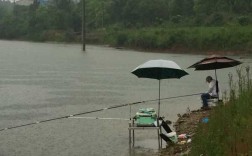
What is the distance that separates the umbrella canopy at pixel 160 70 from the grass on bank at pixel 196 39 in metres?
53.3

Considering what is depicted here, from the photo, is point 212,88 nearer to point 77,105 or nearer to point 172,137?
point 172,137

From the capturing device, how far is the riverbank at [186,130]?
1065 centimetres

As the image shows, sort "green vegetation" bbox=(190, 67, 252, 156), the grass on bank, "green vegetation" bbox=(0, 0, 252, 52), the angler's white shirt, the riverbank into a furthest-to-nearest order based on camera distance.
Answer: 1. "green vegetation" bbox=(0, 0, 252, 52)
2. the grass on bank
3. the angler's white shirt
4. the riverbank
5. "green vegetation" bbox=(190, 67, 252, 156)

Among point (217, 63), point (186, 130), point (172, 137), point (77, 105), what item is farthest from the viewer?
point (77, 105)

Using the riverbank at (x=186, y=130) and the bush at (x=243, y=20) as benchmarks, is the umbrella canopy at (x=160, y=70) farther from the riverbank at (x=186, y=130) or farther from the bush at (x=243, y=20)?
the bush at (x=243, y=20)

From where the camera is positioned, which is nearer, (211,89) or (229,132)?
(229,132)

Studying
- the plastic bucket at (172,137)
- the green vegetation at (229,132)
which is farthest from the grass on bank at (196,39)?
the green vegetation at (229,132)

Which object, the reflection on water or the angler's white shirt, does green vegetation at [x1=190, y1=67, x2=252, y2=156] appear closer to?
the reflection on water

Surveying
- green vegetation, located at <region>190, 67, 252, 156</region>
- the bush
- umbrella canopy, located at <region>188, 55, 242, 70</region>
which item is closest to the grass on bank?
the bush

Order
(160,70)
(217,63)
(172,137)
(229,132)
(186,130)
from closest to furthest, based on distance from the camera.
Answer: (229,132) → (172,137) → (160,70) → (186,130) → (217,63)

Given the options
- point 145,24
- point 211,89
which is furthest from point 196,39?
point 211,89

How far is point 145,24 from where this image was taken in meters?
101

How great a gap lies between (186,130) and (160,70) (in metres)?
1.85

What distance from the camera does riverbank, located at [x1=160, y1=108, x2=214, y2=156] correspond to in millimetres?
10652
